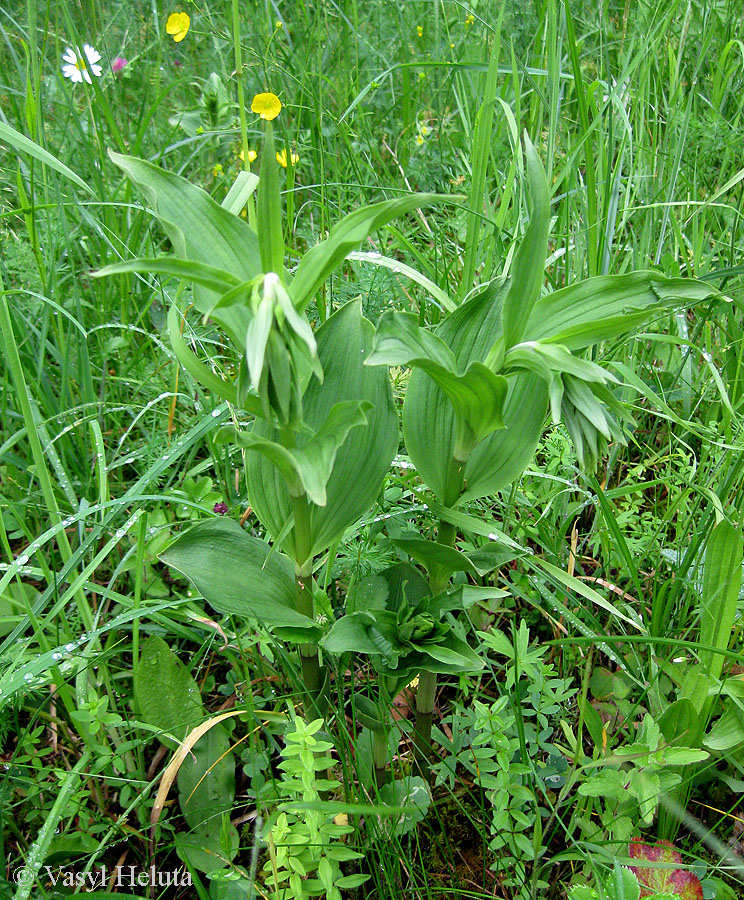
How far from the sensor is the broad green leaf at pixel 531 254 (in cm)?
89

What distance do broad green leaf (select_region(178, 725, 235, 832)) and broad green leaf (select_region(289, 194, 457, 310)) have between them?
2.69 feet

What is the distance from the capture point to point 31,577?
1.63 m

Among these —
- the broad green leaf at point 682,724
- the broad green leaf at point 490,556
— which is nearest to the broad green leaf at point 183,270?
the broad green leaf at point 490,556

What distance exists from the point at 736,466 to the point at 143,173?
113 cm

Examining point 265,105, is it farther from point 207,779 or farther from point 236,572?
point 207,779

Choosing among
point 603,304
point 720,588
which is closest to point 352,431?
point 603,304

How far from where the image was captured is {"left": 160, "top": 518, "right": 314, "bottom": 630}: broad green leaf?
1.04 m

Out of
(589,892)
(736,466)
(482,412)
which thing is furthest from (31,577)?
(736,466)

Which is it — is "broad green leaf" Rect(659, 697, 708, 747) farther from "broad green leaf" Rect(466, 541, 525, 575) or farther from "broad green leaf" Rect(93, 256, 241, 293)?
"broad green leaf" Rect(93, 256, 241, 293)

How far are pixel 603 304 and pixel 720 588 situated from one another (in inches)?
21.8

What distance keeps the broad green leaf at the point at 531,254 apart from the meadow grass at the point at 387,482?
39cm

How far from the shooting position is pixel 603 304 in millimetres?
969

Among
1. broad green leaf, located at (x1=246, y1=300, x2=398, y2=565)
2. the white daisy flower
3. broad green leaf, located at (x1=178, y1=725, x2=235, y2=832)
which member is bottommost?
broad green leaf, located at (x1=178, y1=725, x2=235, y2=832)

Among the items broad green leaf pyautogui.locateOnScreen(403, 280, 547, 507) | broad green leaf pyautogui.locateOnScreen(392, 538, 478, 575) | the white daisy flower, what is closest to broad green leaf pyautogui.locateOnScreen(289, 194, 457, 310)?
broad green leaf pyautogui.locateOnScreen(403, 280, 547, 507)
